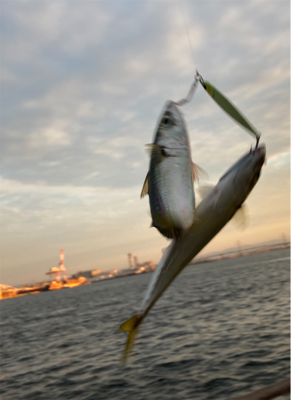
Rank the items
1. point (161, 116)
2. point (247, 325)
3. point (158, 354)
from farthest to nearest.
Answer: point (247, 325) < point (158, 354) < point (161, 116)

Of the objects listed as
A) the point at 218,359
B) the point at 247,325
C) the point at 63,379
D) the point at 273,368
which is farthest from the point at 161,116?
the point at 247,325

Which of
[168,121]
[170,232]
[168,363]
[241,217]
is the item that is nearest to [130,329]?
[170,232]

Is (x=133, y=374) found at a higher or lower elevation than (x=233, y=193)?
lower

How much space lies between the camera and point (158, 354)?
1756 cm

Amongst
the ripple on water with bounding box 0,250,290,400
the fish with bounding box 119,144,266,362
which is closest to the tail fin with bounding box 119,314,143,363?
the fish with bounding box 119,144,266,362

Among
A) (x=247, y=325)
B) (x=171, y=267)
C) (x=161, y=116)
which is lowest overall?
(x=247, y=325)

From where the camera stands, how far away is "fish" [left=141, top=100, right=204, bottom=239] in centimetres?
83

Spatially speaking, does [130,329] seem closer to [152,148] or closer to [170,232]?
[170,232]

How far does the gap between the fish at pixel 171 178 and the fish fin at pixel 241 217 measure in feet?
0.45

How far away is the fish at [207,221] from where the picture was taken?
2.68 ft

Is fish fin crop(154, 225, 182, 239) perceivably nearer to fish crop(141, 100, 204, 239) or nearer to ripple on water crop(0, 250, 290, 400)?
fish crop(141, 100, 204, 239)

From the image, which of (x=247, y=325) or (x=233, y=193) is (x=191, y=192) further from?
(x=247, y=325)

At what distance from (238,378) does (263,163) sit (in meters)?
13.8

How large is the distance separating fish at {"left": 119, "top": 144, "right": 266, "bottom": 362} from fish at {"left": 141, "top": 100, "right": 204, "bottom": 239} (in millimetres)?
41
